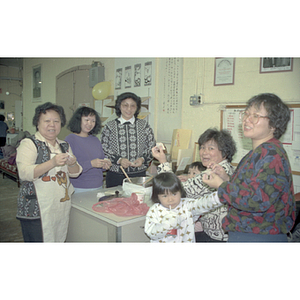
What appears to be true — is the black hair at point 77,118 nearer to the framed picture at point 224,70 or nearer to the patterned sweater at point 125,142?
the patterned sweater at point 125,142

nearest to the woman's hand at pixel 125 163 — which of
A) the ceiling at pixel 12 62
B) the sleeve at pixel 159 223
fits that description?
the sleeve at pixel 159 223

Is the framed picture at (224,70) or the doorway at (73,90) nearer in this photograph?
the doorway at (73,90)

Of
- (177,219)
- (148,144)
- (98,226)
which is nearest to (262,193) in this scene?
(177,219)

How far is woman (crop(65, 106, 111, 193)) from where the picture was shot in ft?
5.39

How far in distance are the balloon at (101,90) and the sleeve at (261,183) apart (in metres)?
1.36

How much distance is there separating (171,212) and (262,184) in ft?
1.51

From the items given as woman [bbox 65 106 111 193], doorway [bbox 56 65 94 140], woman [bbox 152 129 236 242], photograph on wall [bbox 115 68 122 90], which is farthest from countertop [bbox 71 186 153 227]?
photograph on wall [bbox 115 68 122 90]

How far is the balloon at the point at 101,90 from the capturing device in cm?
189

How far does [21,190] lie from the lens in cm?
132

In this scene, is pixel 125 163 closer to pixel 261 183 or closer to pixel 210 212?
pixel 210 212

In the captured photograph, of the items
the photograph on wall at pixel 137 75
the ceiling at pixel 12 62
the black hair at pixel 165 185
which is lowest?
the black hair at pixel 165 185

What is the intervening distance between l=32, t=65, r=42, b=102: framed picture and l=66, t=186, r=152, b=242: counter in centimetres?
72

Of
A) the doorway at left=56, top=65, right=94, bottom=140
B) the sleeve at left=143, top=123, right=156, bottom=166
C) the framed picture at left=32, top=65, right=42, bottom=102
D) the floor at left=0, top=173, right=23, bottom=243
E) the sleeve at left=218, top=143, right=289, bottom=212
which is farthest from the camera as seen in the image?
the sleeve at left=143, top=123, right=156, bottom=166

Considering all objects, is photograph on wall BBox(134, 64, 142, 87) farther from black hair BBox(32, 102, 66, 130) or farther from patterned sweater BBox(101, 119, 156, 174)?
black hair BBox(32, 102, 66, 130)
